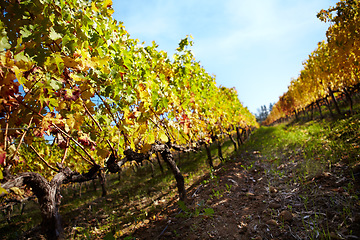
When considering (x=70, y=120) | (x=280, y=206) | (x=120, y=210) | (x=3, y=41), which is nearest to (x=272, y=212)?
(x=280, y=206)

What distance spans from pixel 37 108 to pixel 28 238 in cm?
819

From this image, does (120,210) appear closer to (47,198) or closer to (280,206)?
(47,198)

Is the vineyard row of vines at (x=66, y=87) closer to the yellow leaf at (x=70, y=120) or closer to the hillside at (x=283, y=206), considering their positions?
the yellow leaf at (x=70, y=120)

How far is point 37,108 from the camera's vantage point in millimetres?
1529

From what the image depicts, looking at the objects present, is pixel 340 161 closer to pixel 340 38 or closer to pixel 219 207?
pixel 219 207

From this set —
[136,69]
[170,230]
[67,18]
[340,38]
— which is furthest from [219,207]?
[340,38]

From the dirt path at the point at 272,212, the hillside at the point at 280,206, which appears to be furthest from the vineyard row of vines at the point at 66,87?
the dirt path at the point at 272,212

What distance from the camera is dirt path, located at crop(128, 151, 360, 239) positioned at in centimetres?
243

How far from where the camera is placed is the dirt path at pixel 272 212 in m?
2.43

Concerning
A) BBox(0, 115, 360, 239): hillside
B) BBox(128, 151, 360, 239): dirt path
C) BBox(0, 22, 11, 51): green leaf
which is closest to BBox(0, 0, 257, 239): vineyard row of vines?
BBox(0, 22, 11, 51): green leaf

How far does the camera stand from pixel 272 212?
9.82 feet

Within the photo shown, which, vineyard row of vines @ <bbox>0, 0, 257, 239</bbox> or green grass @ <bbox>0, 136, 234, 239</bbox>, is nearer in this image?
vineyard row of vines @ <bbox>0, 0, 257, 239</bbox>

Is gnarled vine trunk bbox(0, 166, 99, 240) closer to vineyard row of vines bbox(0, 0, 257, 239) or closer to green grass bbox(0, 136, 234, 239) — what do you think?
vineyard row of vines bbox(0, 0, 257, 239)

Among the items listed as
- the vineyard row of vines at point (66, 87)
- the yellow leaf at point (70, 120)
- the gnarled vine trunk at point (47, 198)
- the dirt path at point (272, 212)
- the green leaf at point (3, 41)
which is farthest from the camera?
the gnarled vine trunk at point (47, 198)
